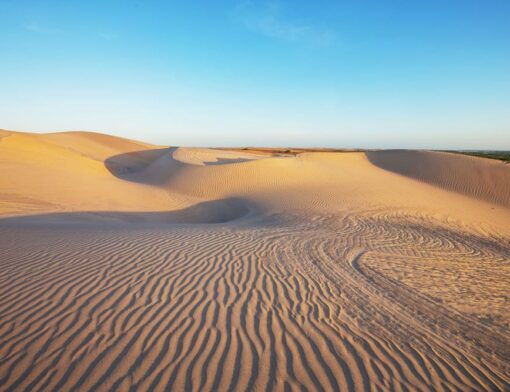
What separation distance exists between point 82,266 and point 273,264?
3704 millimetres

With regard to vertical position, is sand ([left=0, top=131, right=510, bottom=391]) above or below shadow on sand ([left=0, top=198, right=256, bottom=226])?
above

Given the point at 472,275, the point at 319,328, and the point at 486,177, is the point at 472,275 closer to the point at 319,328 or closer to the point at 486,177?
the point at 319,328

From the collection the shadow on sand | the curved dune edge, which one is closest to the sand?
the shadow on sand

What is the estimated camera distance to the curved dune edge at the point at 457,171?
1853cm

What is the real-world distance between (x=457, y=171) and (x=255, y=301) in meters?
23.0

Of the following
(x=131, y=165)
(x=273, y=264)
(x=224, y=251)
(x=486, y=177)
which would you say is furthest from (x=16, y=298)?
(x=131, y=165)

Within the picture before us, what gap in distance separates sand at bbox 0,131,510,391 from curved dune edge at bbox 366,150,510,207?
338 inches

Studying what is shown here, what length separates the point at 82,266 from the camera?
527cm

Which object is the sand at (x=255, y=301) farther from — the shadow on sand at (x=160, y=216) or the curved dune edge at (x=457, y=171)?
the curved dune edge at (x=457, y=171)

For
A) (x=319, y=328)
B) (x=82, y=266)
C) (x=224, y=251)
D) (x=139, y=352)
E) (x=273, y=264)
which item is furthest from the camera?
(x=224, y=251)

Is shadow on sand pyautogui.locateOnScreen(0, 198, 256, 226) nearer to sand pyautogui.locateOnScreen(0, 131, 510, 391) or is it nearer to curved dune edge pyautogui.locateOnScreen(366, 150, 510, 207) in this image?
sand pyautogui.locateOnScreen(0, 131, 510, 391)

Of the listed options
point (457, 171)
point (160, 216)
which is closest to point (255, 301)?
point (160, 216)

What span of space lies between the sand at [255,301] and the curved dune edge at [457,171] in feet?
28.2

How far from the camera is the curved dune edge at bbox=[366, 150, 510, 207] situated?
60.8ft
